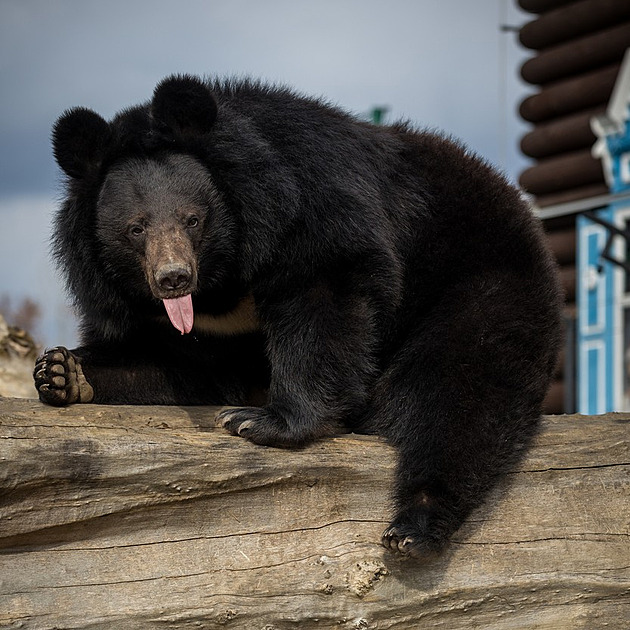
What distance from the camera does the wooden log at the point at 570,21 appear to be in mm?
11656

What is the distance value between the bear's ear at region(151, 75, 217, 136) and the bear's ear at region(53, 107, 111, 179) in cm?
23

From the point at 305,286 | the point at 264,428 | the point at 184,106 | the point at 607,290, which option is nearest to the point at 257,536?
the point at 264,428

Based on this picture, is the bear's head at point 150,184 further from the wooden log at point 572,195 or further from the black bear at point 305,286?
the wooden log at point 572,195

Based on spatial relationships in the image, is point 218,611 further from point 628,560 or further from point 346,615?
point 628,560

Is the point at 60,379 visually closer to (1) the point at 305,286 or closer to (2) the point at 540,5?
(1) the point at 305,286

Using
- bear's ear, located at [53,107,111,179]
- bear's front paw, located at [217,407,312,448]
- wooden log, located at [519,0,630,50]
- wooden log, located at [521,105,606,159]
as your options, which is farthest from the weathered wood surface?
wooden log, located at [519,0,630,50]

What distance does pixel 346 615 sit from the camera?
127 inches

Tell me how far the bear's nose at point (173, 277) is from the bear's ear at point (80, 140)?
615 millimetres

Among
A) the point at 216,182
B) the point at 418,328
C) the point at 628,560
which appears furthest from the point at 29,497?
the point at 628,560

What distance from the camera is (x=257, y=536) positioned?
3.27 meters

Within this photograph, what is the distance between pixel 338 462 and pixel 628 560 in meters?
1.19

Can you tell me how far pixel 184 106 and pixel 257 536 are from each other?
1.61 meters

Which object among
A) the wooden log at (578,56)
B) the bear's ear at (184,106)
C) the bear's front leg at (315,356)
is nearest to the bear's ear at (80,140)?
the bear's ear at (184,106)

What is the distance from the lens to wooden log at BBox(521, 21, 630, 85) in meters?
11.6
